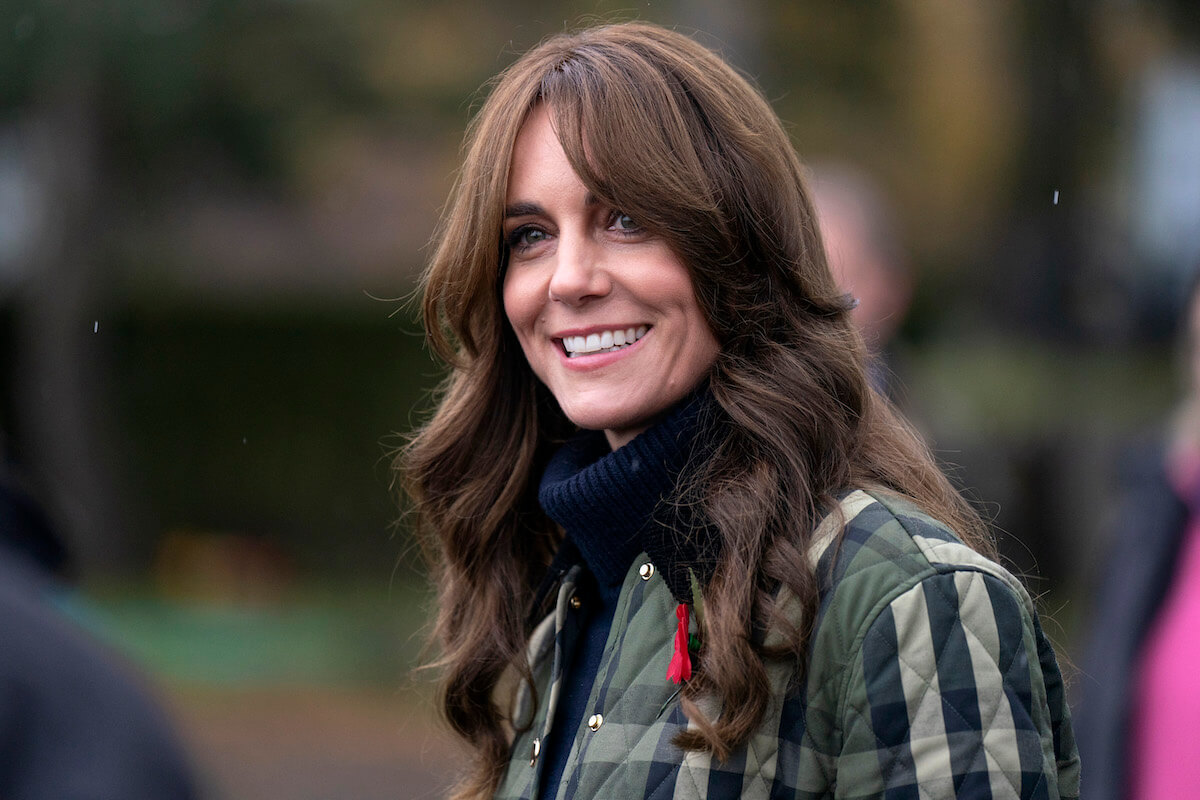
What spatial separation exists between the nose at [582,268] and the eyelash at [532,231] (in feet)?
0.14

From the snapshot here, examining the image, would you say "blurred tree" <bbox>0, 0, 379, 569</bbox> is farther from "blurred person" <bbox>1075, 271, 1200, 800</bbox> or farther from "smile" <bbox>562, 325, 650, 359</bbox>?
"smile" <bbox>562, 325, 650, 359</bbox>

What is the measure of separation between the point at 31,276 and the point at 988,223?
924 centimetres

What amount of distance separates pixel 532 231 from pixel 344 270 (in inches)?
524

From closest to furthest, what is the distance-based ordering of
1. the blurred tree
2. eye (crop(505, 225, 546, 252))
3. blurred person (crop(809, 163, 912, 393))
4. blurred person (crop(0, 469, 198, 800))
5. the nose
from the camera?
blurred person (crop(0, 469, 198, 800)) → the nose → eye (crop(505, 225, 546, 252)) → blurred person (crop(809, 163, 912, 393)) → the blurred tree

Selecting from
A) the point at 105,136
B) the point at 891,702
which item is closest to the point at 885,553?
the point at 891,702

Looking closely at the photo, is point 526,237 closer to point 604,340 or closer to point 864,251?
point 604,340

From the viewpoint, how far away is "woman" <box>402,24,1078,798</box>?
6.65 feet

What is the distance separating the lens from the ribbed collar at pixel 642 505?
2361 mm

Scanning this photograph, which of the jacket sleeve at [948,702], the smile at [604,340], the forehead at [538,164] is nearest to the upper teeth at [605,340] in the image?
the smile at [604,340]

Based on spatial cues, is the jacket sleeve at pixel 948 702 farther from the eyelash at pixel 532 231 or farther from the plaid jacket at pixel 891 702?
the eyelash at pixel 532 231

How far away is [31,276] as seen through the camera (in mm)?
14062

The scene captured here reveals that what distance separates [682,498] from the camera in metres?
2.38

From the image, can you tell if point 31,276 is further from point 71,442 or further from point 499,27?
point 499,27

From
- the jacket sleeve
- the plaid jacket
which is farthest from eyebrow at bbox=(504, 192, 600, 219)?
the jacket sleeve
